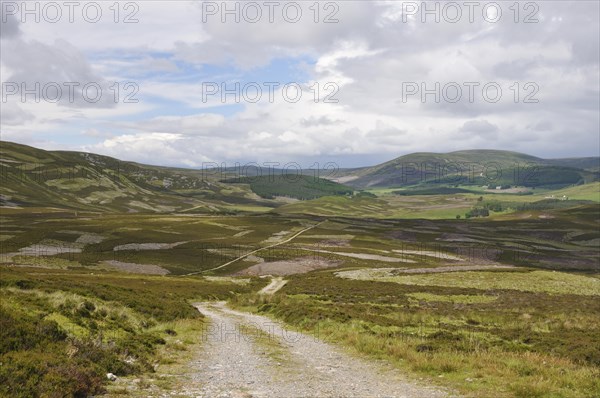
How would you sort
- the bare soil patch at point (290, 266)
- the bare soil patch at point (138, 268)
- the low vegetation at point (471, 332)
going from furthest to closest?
the bare soil patch at point (290, 266) → the bare soil patch at point (138, 268) → the low vegetation at point (471, 332)

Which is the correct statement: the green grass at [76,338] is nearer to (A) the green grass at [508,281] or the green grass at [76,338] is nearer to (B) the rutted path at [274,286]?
(B) the rutted path at [274,286]

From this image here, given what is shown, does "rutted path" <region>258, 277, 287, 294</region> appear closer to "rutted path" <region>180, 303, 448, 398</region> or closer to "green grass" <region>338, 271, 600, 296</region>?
"green grass" <region>338, 271, 600, 296</region>

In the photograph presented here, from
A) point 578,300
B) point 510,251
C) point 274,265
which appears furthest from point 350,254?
point 578,300

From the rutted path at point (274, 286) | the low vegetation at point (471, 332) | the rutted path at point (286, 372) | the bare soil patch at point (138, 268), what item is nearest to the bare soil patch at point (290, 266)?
the rutted path at point (274, 286)

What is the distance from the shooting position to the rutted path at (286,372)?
48.9 feet

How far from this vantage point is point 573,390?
1438cm

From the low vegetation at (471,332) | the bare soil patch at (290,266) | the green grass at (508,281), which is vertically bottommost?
the bare soil patch at (290,266)

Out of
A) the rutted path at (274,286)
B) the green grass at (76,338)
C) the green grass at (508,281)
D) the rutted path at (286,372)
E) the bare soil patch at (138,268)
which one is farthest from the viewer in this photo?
the bare soil patch at (138,268)

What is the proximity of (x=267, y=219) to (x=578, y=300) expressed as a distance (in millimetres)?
117301

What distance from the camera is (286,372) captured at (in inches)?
703

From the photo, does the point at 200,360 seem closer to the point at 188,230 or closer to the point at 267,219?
the point at 188,230

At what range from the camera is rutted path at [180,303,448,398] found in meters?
14.9

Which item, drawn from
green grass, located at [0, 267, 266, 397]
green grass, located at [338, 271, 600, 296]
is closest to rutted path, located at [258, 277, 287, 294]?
green grass, located at [338, 271, 600, 296]

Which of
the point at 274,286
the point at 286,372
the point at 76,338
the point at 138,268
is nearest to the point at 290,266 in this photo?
the point at 274,286
